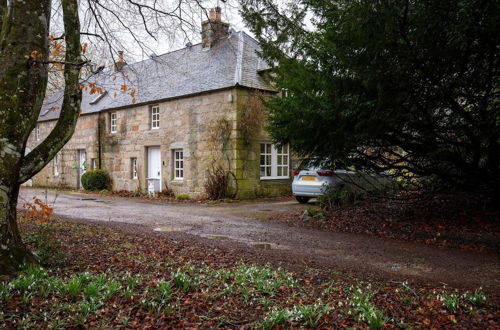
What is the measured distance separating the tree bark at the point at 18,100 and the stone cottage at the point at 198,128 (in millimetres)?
8170

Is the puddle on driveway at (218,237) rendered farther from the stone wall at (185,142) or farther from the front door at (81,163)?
the front door at (81,163)

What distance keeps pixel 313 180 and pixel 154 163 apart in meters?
8.45

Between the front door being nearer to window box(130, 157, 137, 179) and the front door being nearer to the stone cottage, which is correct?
the stone cottage

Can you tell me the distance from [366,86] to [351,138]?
3.69 feet

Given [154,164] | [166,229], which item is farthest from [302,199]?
[154,164]

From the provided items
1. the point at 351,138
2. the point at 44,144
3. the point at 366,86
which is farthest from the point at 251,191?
the point at 44,144

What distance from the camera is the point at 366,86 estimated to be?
19.4ft

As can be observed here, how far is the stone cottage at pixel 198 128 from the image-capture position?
1509 centimetres

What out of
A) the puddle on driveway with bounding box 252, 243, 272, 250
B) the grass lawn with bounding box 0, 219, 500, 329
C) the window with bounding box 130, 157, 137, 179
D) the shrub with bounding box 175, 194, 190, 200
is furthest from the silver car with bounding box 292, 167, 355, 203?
the window with bounding box 130, 157, 137, 179

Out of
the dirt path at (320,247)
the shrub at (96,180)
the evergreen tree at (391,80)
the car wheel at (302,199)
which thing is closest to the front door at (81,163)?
the shrub at (96,180)

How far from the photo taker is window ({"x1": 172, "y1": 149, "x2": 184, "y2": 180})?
16969mm

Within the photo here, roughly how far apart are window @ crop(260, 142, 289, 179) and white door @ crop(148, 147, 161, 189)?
4.82m

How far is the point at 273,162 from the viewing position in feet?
54.2

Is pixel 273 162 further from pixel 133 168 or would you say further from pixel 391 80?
pixel 391 80
